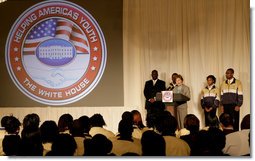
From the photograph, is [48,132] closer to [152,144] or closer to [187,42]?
[152,144]

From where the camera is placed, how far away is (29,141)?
4176mm

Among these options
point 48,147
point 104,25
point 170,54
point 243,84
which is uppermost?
point 104,25

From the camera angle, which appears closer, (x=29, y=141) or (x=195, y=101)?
(x=29, y=141)

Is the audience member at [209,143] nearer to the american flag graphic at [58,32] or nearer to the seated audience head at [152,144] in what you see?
the seated audience head at [152,144]

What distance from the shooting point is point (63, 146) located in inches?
152

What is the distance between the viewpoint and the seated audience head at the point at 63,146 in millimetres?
3740

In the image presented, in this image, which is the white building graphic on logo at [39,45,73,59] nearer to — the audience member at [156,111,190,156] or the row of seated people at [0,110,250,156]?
the row of seated people at [0,110,250,156]

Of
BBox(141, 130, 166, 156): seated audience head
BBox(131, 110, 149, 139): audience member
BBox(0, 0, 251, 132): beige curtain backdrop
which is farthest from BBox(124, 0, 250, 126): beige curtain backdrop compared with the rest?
BBox(141, 130, 166, 156): seated audience head

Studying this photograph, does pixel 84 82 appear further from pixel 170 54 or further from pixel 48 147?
pixel 48 147

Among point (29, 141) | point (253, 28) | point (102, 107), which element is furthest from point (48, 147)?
point (102, 107)

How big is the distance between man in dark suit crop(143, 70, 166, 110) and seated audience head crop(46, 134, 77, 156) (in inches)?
185

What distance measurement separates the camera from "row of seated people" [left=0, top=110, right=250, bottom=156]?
3.89 meters

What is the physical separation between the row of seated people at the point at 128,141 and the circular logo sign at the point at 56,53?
4.16 metres

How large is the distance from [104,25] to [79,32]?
1.73 feet
